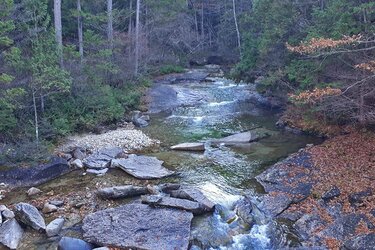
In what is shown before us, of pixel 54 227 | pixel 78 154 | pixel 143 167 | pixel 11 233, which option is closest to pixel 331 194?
pixel 143 167

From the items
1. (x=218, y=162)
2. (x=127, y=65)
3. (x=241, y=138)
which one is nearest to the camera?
(x=218, y=162)

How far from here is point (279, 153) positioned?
13.5 meters

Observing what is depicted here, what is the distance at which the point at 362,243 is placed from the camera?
7.54 m

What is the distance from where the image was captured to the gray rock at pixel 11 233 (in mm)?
7766

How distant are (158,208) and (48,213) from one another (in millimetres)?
2857

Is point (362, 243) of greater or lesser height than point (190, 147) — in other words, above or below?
above

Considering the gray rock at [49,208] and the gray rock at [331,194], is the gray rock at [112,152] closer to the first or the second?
the gray rock at [49,208]

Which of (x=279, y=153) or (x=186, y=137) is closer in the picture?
(x=279, y=153)

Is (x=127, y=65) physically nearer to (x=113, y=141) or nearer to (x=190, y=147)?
(x=113, y=141)

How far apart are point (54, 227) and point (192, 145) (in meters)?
6.74


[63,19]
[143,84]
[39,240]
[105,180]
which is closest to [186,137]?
[105,180]

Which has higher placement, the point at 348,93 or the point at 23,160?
the point at 348,93

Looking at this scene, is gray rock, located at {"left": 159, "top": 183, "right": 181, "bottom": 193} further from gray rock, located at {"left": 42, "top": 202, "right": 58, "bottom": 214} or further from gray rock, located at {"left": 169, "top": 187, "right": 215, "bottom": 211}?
gray rock, located at {"left": 42, "top": 202, "right": 58, "bottom": 214}

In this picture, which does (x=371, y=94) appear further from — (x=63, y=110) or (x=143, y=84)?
(x=143, y=84)
